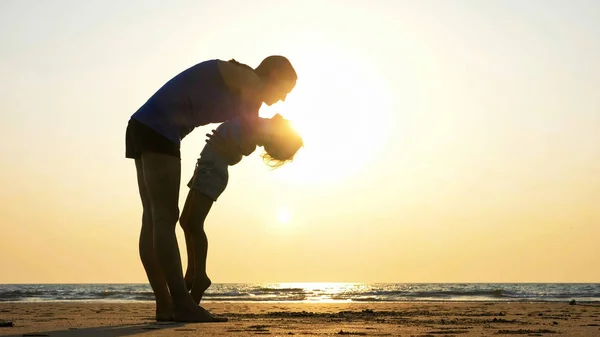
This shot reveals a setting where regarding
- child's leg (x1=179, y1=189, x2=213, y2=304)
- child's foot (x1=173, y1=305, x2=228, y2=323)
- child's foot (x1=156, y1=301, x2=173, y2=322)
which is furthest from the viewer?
child's leg (x1=179, y1=189, x2=213, y2=304)

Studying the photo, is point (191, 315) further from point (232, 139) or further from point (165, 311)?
point (232, 139)

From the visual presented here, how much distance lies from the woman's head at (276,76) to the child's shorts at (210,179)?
611 millimetres

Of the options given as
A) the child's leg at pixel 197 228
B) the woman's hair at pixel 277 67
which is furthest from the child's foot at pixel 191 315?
the woman's hair at pixel 277 67

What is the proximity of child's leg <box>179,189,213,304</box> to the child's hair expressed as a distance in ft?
1.84

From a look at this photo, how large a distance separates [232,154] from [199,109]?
1.55ft

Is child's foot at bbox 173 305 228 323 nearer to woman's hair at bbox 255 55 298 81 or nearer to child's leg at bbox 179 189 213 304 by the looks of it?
child's leg at bbox 179 189 213 304

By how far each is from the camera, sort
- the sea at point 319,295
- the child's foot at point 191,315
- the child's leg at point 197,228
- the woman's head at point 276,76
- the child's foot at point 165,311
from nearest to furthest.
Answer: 1. the child's foot at point 191,315
2. the woman's head at point 276,76
3. the child's foot at point 165,311
4. the child's leg at point 197,228
5. the sea at point 319,295

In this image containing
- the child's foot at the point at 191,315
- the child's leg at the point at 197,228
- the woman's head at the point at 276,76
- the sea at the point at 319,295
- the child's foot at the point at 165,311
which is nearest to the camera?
the child's foot at the point at 191,315

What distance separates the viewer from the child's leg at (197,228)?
4.95 meters

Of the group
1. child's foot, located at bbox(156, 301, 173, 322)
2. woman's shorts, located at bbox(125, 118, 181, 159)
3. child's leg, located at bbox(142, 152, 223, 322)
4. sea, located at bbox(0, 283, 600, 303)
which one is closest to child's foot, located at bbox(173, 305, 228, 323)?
child's leg, located at bbox(142, 152, 223, 322)

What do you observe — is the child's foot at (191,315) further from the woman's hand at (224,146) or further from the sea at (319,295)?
the sea at (319,295)

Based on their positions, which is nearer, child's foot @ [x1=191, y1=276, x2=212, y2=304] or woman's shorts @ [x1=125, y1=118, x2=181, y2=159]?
woman's shorts @ [x1=125, y1=118, x2=181, y2=159]

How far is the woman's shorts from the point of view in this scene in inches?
177

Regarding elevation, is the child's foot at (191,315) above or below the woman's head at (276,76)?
below
